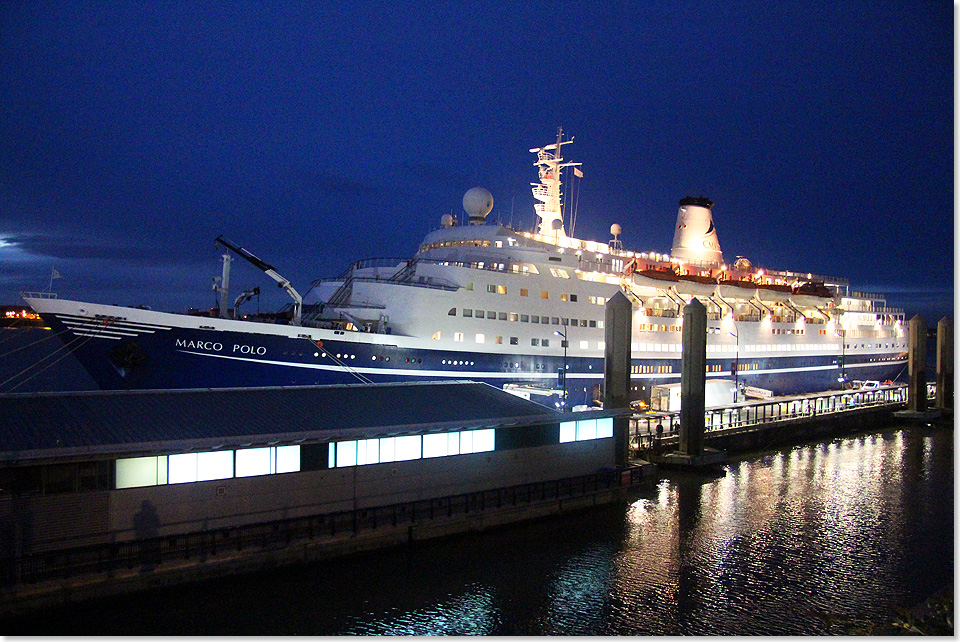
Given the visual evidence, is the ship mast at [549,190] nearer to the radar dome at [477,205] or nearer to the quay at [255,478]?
the radar dome at [477,205]

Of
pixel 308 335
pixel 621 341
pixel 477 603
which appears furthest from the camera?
pixel 308 335

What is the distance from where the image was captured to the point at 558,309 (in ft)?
130

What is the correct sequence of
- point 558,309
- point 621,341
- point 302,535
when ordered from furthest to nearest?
point 558,309 → point 621,341 → point 302,535

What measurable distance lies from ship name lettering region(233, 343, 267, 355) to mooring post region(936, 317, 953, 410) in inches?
1846

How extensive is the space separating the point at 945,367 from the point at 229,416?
170 feet

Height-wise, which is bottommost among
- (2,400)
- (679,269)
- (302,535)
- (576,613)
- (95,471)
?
(576,613)

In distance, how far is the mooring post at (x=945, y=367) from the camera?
49.5 m

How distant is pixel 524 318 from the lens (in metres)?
37.9

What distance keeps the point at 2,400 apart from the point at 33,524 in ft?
11.2

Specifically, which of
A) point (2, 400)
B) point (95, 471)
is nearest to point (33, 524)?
point (95, 471)

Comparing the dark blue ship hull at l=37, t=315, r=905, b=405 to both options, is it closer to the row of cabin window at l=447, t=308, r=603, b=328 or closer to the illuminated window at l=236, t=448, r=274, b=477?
the row of cabin window at l=447, t=308, r=603, b=328

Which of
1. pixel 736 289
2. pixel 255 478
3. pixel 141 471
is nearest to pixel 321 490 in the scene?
pixel 255 478

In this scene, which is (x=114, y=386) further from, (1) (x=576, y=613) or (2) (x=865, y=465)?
(2) (x=865, y=465)

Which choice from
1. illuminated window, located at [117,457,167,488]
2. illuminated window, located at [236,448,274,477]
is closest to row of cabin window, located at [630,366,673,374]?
illuminated window, located at [236,448,274,477]
